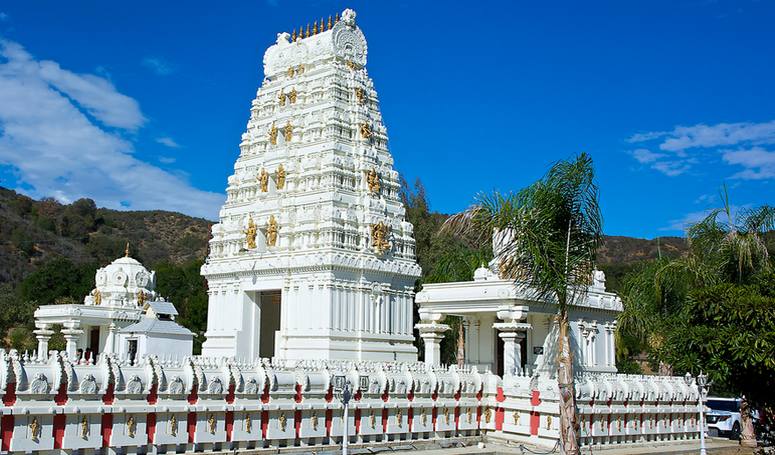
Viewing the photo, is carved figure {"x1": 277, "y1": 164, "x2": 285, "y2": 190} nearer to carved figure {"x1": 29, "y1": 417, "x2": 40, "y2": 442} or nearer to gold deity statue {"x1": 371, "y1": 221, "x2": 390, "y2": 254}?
gold deity statue {"x1": 371, "y1": 221, "x2": 390, "y2": 254}

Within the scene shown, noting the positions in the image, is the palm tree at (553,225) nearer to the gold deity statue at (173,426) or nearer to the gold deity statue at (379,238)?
the gold deity statue at (173,426)

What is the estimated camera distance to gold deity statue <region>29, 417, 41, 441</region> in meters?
17.8

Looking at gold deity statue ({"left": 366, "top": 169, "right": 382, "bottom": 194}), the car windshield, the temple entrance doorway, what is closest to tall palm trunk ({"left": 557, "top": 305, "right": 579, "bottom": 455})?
the car windshield

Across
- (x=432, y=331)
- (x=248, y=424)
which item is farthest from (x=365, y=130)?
(x=248, y=424)

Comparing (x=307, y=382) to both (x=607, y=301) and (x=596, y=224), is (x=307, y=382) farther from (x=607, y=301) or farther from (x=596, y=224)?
Answer: (x=607, y=301)

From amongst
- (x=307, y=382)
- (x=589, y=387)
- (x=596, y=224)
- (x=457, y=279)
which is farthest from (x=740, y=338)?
(x=457, y=279)

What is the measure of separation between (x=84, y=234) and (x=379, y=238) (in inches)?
Answer: 3260

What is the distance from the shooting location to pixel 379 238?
40906 mm

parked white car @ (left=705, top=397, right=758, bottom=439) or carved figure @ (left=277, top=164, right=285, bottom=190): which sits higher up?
carved figure @ (left=277, top=164, right=285, bottom=190)

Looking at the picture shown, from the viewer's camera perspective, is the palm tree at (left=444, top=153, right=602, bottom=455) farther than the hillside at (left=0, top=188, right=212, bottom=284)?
No

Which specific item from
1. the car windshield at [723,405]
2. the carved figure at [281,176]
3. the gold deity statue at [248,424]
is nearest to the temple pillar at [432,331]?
the gold deity statue at [248,424]

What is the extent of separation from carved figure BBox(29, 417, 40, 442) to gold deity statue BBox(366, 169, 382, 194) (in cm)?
2561

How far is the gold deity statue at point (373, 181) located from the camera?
41.9 metres

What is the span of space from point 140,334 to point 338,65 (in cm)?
1915
